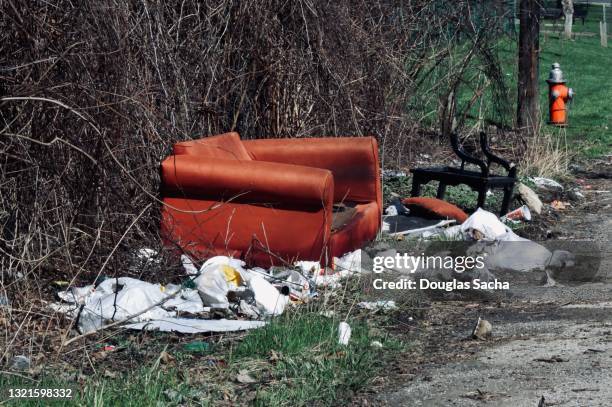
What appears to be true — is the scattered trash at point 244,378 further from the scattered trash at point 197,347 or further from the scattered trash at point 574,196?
the scattered trash at point 574,196

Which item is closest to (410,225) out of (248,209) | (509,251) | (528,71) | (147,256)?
(509,251)

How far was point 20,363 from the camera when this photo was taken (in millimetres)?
5234

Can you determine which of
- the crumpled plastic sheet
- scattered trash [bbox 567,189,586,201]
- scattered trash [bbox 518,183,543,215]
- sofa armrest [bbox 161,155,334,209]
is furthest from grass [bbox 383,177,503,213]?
sofa armrest [bbox 161,155,334,209]

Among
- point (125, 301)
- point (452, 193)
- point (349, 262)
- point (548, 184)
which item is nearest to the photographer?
point (125, 301)

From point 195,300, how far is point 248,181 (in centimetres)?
111

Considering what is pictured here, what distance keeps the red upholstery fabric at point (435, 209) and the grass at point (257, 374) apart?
3326mm

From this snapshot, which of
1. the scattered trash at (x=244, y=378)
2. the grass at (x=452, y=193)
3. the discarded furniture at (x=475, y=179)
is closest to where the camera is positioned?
the scattered trash at (x=244, y=378)

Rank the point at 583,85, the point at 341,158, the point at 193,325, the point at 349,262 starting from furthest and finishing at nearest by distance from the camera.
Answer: the point at 583,85, the point at 341,158, the point at 349,262, the point at 193,325

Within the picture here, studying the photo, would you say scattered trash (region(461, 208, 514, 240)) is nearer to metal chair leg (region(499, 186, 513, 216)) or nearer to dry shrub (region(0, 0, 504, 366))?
metal chair leg (region(499, 186, 513, 216))

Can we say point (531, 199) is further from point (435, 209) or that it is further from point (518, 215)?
point (435, 209)

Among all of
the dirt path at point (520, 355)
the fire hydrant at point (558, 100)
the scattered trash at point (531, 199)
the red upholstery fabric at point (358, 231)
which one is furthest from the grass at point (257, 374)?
the fire hydrant at point (558, 100)

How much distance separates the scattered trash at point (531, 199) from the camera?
32.3ft

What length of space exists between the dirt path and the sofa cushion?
2.06 m

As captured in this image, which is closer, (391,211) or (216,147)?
(216,147)
